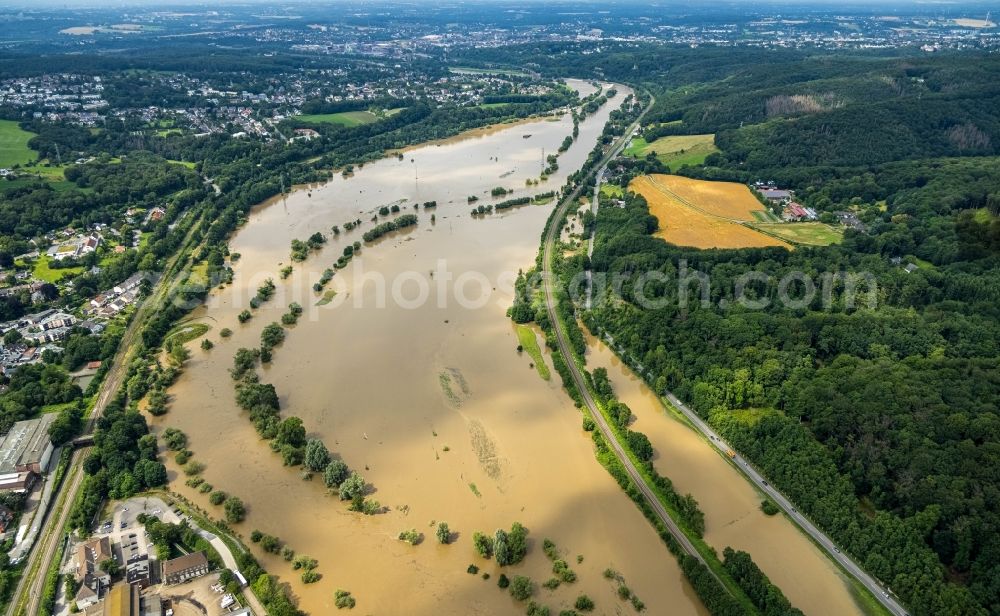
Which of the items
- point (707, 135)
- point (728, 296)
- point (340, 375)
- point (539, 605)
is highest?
point (707, 135)

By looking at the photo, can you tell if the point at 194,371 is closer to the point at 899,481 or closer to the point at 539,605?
the point at 539,605

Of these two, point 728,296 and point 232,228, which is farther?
point 232,228

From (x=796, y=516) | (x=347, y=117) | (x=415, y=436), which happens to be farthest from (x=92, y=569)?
(x=347, y=117)

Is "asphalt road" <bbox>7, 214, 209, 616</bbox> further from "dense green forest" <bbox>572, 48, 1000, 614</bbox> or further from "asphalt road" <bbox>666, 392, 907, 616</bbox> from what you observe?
"asphalt road" <bbox>666, 392, 907, 616</bbox>

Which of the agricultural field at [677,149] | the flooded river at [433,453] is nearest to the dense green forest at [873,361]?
the flooded river at [433,453]

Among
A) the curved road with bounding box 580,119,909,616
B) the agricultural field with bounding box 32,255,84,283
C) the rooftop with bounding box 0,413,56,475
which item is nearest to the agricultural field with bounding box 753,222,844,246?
the curved road with bounding box 580,119,909,616

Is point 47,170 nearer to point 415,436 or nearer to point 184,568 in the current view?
point 415,436

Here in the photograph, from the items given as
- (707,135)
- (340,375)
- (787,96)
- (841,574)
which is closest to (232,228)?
(340,375)
